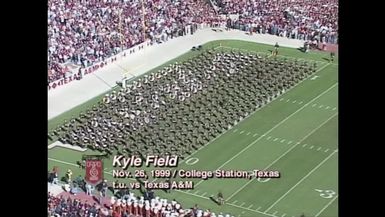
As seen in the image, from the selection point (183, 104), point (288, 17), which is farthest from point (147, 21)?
point (288, 17)

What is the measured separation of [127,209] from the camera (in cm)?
2186

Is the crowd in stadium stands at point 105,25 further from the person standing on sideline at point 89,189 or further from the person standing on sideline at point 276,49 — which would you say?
the person standing on sideline at point 89,189

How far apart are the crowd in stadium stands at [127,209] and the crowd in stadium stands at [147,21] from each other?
5001 millimetres

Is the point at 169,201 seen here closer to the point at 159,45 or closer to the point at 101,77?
the point at 101,77

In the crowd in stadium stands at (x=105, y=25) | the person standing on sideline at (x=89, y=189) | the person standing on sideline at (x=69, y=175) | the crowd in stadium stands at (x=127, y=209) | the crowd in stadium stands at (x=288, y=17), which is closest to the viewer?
the crowd in stadium stands at (x=127, y=209)

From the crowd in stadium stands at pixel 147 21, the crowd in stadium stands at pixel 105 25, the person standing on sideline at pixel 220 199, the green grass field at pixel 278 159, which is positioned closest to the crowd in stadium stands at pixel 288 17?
the crowd in stadium stands at pixel 147 21

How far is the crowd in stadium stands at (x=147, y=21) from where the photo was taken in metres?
27.0

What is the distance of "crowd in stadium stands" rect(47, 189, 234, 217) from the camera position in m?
21.8

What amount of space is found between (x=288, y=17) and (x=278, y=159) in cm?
673

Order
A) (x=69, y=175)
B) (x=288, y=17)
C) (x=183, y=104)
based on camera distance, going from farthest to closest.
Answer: (x=288, y=17), (x=183, y=104), (x=69, y=175)

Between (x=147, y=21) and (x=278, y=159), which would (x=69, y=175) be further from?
(x=147, y=21)

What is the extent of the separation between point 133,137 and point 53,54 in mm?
4051

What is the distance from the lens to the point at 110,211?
22.0 m

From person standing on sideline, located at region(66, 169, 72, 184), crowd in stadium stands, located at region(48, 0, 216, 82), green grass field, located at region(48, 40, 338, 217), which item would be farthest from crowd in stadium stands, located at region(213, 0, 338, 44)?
person standing on sideline, located at region(66, 169, 72, 184)
